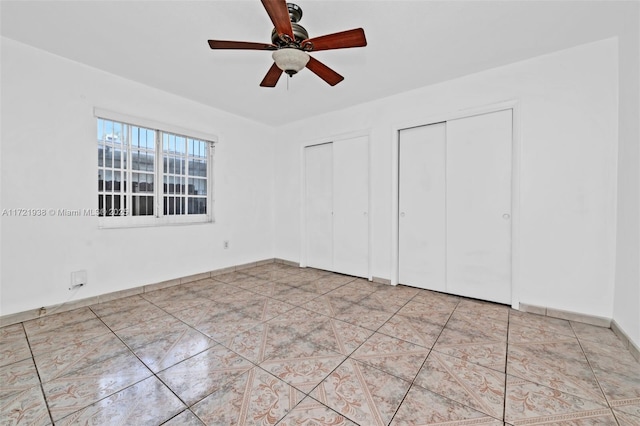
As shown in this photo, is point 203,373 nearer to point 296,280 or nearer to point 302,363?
point 302,363

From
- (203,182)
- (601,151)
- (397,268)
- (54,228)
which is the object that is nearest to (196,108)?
(203,182)

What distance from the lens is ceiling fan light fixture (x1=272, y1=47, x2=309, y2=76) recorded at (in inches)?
71.7

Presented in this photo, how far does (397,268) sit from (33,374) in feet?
11.6

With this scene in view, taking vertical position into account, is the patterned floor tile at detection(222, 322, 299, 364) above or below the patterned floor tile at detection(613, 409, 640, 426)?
above

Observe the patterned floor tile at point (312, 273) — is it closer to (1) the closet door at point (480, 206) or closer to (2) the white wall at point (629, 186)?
(1) the closet door at point (480, 206)

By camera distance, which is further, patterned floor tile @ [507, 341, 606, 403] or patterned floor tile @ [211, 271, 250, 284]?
patterned floor tile @ [211, 271, 250, 284]

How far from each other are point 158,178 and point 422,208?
3566 millimetres

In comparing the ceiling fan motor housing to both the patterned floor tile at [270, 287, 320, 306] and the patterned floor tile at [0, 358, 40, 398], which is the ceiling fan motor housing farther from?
the patterned floor tile at [0, 358, 40, 398]

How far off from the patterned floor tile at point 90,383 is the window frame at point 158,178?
1.87 meters

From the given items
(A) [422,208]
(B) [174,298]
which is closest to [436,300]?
(A) [422,208]

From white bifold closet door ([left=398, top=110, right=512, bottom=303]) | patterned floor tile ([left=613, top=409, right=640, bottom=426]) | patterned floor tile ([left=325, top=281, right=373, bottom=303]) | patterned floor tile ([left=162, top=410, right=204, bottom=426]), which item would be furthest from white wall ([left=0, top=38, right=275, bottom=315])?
patterned floor tile ([left=613, top=409, right=640, bottom=426])

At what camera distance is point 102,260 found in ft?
9.82

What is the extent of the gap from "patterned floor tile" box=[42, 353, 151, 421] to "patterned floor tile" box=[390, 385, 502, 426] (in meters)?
1.60

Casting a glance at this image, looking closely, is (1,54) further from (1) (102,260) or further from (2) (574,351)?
(2) (574,351)
